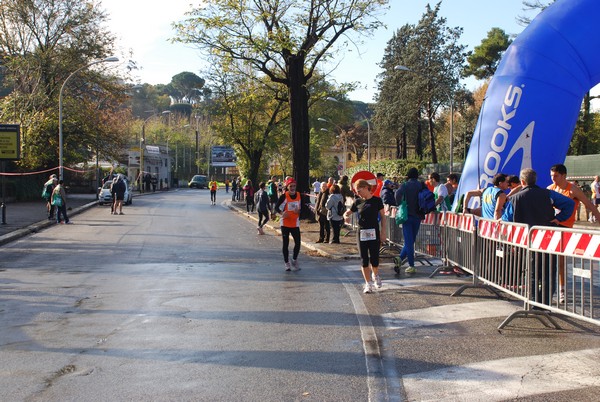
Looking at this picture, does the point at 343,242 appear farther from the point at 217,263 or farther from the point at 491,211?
the point at 491,211

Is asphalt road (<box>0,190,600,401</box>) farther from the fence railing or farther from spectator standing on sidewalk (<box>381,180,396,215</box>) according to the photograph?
spectator standing on sidewalk (<box>381,180,396,215</box>)

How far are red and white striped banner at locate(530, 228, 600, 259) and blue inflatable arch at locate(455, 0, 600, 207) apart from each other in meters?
5.09

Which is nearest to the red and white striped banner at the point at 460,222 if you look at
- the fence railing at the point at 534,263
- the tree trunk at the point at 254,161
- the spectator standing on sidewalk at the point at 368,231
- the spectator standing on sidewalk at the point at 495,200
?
the fence railing at the point at 534,263

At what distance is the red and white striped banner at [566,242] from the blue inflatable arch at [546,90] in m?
5.09

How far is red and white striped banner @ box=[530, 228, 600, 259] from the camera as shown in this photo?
20.0 feet

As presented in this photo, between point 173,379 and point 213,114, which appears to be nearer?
point 173,379

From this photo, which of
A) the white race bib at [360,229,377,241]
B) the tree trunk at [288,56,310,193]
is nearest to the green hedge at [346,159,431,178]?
the tree trunk at [288,56,310,193]

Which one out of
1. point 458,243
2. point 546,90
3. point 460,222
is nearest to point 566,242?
point 460,222

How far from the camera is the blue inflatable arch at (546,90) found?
11727 mm

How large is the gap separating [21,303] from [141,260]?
4.98 metres

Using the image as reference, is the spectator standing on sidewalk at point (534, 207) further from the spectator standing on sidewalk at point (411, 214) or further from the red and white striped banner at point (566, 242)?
the spectator standing on sidewalk at point (411, 214)

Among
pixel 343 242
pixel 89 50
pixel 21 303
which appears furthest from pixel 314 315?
pixel 89 50

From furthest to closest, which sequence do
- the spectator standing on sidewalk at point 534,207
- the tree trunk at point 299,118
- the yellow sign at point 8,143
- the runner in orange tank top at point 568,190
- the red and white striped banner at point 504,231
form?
1. the tree trunk at point 299,118
2. the yellow sign at point 8,143
3. the runner in orange tank top at point 568,190
4. the spectator standing on sidewalk at point 534,207
5. the red and white striped banner at point 504,231

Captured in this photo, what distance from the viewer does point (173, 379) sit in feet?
17.2
